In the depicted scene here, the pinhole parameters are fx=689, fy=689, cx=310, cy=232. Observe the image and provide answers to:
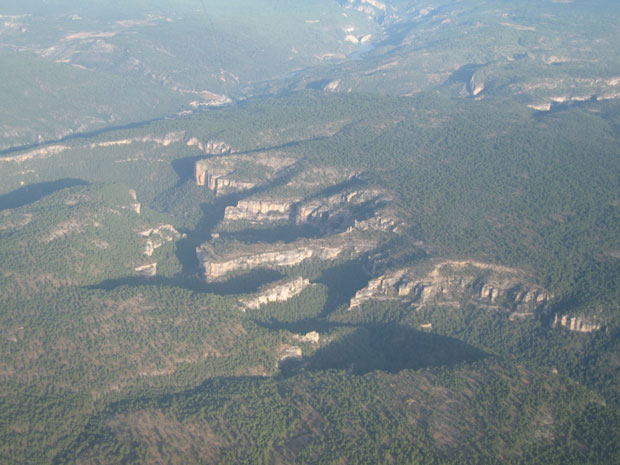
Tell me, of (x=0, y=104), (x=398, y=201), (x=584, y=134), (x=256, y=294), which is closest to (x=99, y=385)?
(x=256, y=294)

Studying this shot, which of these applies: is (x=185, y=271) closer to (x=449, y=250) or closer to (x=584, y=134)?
(x=449, y=250)

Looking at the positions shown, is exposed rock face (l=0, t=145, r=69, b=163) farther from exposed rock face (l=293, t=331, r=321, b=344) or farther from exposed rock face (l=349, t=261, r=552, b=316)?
exposed rock face (l=293, t=331, r=321, b=344)

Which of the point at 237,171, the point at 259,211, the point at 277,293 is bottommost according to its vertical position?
the point at 277,293

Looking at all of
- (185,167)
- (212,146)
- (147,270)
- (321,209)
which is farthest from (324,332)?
(212,146)

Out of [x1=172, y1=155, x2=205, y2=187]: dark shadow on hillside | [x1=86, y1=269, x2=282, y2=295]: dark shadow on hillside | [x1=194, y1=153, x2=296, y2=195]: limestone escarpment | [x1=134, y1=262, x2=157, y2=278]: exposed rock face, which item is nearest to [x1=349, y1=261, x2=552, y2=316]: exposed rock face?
[x1=86, y1=269, x2=282, y2=295]: dark shadow on hillside

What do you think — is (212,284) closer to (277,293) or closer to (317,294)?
(277,293)

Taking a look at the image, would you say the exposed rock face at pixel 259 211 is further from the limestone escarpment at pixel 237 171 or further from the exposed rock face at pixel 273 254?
the exposed rock face at pixel 273 254

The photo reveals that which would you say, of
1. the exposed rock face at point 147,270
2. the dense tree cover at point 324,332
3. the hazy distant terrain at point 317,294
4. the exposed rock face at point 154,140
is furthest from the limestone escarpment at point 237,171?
the exposed rock face at point 147,270
